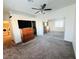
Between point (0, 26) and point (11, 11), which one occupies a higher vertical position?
point (11, 11)

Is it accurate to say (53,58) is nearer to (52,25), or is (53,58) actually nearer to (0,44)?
(0,44)

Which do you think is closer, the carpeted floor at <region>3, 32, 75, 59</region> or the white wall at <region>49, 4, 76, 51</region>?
the carpeted floor at <region>3, 32, 75, 59</region>

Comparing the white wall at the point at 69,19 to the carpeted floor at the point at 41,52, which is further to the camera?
the white wall at the point at 69,19

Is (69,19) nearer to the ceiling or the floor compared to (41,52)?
nearer to the ceiling

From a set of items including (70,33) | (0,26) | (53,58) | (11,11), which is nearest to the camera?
(0,26)

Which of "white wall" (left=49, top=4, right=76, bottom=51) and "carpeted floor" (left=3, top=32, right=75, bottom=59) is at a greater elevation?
"white wall" (left=49, top=4, right=76, bottom=51)

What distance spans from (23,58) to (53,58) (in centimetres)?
125

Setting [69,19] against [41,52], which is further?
[69,19]

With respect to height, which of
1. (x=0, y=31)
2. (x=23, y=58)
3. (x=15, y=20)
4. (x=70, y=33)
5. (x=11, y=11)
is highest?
(x=11, y=11)

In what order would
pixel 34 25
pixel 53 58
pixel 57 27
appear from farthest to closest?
pixel 57 27 < pixel 34 25 < pixel 53 58

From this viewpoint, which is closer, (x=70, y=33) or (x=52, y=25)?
(x=70, y=33)

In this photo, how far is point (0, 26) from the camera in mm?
A: 624

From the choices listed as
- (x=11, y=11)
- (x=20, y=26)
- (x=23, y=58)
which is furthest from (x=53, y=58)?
(x=11, y=11)

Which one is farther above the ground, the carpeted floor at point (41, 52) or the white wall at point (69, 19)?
the white wall at point (69, 19)
